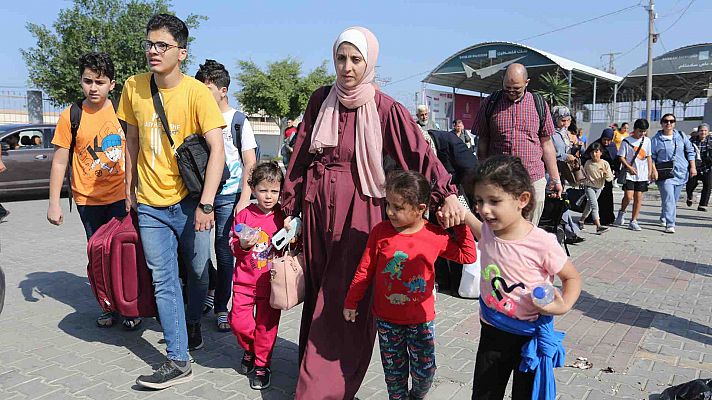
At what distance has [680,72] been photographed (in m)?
33.2

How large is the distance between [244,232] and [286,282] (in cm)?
48

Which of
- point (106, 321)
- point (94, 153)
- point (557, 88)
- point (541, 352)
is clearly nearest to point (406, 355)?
point (541, 352)

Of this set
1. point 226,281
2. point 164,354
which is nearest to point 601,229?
point 226,281

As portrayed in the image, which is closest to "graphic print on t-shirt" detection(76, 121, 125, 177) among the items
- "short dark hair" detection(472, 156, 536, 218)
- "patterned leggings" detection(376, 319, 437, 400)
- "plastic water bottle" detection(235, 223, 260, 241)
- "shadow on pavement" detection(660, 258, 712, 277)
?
"plastic water bottle" detection(235, 223, 260, 241)

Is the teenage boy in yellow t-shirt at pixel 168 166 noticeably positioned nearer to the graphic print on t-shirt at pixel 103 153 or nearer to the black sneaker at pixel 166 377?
the black sneaker at pixel 166 377

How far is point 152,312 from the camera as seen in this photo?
389cm

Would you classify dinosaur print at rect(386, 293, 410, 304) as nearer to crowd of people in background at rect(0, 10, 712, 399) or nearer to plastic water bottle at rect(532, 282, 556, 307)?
crowd of people in background at rect(0, 10, 712, 399)

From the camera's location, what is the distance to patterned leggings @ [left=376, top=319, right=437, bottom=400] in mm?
2906

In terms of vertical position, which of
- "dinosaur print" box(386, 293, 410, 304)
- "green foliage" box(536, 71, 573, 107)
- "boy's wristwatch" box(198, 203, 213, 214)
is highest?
"green foliage" box(536, 71, 573, 107)

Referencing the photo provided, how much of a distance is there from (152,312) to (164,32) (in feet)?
5.84

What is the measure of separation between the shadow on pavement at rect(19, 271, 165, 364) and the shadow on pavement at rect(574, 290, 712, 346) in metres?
3.53

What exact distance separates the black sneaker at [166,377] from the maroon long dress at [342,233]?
33.9 inches

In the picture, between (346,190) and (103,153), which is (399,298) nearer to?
(346,190)

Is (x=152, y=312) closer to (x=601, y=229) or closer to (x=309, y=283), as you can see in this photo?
(x=309, y=283)
